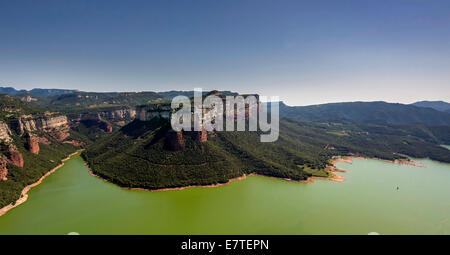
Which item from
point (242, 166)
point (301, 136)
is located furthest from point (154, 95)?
point (242, 166)

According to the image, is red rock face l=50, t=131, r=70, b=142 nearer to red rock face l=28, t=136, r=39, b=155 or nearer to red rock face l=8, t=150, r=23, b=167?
red rock face l=28, t=136, r=39, b=155

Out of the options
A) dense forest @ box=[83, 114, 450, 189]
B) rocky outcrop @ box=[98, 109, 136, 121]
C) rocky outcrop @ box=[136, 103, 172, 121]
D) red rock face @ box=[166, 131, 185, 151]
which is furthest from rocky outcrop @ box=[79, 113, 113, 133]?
red rock face @ box=[166, 131, 185, 151]

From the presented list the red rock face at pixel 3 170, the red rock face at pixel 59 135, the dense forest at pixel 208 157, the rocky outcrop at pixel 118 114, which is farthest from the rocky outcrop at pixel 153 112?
the rocky outcrop at pixel 118 114

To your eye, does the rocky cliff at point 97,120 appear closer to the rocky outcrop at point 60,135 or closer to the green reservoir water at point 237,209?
the rocky outcrop at point 60,135

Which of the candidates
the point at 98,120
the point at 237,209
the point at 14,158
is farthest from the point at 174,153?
the point at 98,120

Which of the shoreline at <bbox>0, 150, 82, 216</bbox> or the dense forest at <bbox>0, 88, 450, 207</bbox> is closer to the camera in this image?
the shoreline at <bbox>0, 150, 82, 216</bbox>
